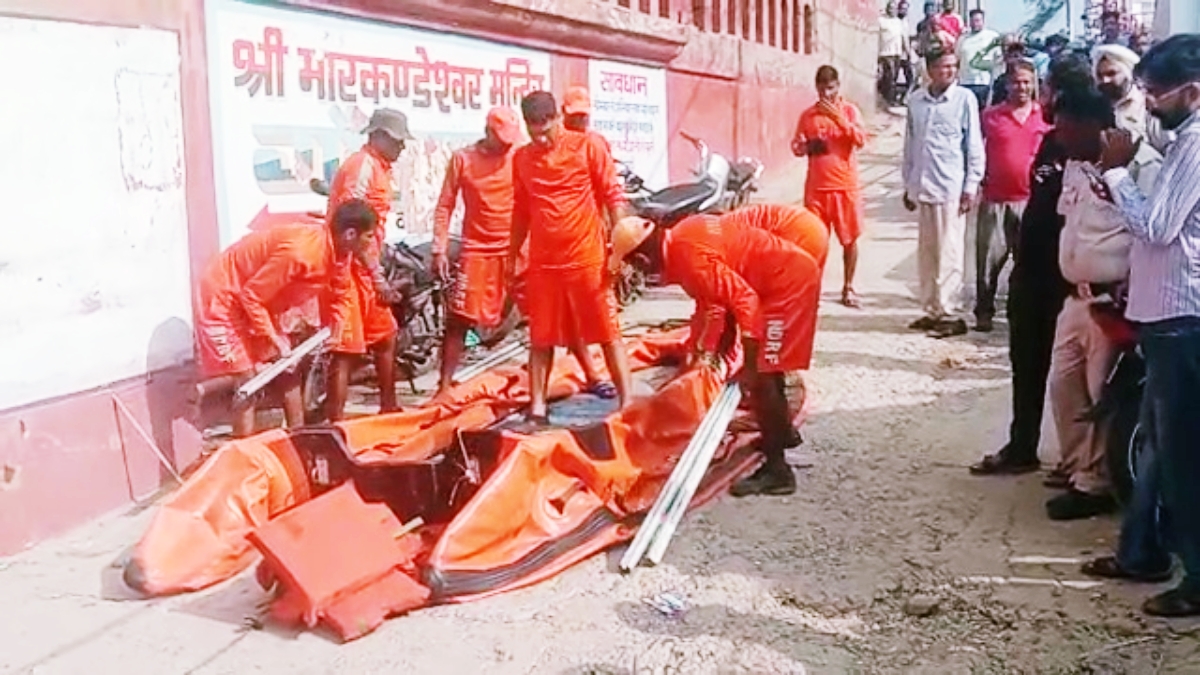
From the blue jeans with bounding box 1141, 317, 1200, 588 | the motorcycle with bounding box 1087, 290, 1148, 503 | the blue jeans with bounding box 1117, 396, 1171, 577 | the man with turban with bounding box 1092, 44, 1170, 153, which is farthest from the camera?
the man with turban with bounding box 1092, 44, 1170, 153

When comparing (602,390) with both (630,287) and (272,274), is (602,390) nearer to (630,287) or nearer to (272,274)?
(272,274)

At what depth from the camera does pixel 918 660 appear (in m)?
4.65

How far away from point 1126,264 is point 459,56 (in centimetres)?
581

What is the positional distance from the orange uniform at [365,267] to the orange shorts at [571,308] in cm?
79

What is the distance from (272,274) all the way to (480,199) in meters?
1.70

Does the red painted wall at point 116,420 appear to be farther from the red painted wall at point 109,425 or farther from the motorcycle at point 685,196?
the motorcycle at point 685,196

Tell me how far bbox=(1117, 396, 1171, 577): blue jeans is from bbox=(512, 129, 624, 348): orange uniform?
9.65 ft

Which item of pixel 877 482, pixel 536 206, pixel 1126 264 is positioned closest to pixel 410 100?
pixel 536 206

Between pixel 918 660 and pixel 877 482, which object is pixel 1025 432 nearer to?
pixel 877 482

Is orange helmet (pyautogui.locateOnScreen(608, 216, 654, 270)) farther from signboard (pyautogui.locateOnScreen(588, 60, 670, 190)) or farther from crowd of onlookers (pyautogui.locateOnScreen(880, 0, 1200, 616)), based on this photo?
signboard (pyautogui.locateOnScreen(588, 60, 670, 190))

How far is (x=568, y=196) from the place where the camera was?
7328 millimetres

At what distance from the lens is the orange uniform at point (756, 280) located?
Answer: 636 centimetres

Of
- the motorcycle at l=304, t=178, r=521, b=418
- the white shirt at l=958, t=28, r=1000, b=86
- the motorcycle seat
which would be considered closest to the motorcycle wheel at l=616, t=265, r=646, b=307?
the motorcycle seat

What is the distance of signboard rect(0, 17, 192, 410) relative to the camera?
5.99 meters
